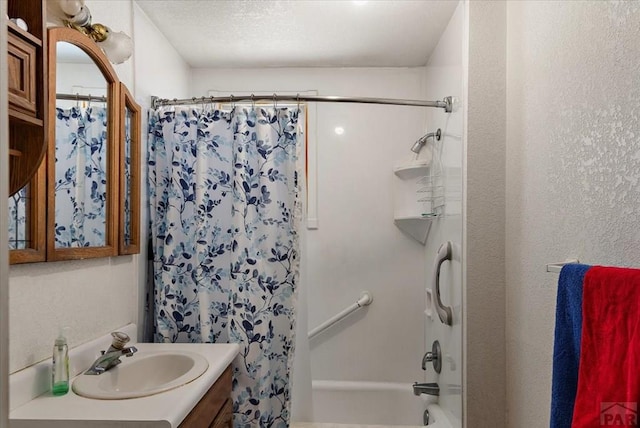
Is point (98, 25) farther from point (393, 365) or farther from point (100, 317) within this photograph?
point (393, 365)

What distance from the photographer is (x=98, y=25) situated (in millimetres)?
1644

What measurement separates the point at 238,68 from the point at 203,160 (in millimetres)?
1111

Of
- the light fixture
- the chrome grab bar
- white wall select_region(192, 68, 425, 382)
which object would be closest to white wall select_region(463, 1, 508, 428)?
the chrome grab bar

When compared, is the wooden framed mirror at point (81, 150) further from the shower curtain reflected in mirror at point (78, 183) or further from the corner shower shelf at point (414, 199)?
the corner shower shelf at point (414, 199)

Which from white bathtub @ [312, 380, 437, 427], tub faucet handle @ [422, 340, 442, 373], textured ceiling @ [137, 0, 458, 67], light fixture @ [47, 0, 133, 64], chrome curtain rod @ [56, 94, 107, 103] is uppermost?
textured ceiling @ [137, 0, 458, 67]

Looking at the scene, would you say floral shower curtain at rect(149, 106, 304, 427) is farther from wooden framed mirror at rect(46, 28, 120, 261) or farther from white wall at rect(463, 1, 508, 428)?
white wall at rect(463, 1, 508, 428)

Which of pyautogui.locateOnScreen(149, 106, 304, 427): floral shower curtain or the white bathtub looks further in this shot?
the white bathtub

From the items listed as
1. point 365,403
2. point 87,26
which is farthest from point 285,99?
point 365,403

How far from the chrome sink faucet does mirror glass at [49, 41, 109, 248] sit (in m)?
0.36

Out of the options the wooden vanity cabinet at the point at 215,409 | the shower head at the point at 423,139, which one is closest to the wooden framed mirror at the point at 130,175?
the wooden vanity cabinet at the point at 215,409

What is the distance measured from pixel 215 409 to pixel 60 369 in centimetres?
58

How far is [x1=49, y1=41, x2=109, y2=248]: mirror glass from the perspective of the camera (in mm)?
1487

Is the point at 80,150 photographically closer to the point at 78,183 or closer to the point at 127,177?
the point at 78,183

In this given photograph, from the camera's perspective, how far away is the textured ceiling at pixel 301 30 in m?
2.15
